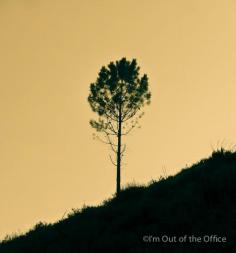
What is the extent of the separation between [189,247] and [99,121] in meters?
22.4

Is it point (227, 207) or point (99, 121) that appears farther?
point (99, 121)

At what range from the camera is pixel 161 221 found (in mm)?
10070

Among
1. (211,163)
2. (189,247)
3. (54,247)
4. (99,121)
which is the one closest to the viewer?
(189,247)

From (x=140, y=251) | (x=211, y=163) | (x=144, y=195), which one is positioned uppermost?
(x=211, y=163)

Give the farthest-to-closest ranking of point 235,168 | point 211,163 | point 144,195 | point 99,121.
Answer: point 99,121
point 211,163
point 144,195
point 235,168

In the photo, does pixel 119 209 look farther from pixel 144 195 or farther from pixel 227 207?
pixel 227 207

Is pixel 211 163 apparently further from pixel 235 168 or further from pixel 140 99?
pixel 140 99

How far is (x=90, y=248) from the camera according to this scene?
9.70 meters

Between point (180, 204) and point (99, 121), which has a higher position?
point (99, 121)

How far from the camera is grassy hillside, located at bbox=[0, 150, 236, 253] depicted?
9023 mm

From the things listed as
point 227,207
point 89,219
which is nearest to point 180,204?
point 227,207

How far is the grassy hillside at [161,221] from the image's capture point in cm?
902

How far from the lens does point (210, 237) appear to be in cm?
869

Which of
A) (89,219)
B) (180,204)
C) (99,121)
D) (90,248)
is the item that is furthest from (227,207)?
(99,121)
